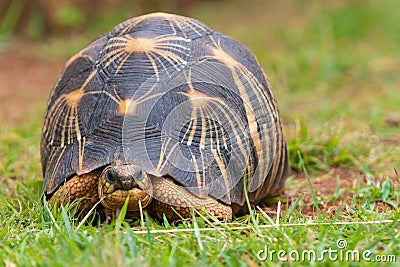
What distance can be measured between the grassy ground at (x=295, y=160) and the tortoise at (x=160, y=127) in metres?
0.14

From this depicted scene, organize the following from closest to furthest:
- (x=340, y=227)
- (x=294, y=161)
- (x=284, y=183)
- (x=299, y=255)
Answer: (x=299, y=255) < (x=340, y=227) < (x=284, y=183) < (x=294, y=161)

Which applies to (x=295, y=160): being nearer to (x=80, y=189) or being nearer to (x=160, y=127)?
(x=160, y=127)

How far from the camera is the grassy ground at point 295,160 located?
7.47 feet

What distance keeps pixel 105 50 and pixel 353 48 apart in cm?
535

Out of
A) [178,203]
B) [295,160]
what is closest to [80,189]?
[178,203]

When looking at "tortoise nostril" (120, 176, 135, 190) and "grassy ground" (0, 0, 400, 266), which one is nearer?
"grassy ground" (0, 0, 400, 266)

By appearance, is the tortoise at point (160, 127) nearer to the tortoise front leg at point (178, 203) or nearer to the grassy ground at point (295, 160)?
the tortoise front leg at point (178, 203)

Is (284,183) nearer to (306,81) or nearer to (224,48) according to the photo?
(224,48)

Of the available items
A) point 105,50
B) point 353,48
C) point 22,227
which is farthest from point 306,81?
point 22,227

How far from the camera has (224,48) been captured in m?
3.17

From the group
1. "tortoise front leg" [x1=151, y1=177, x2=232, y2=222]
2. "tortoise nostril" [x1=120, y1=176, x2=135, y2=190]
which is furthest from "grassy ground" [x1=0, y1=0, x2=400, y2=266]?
"tortoise nostril" [x1=120, y1=176, x2=135, y2=190]

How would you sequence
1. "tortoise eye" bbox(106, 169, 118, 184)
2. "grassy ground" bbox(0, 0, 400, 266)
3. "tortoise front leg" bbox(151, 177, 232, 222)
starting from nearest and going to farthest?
"grassy ground" bbox(0, 0, 400, 266) < "tortoise eye" bbox(106, 169, 118, 184) < "tortoise front leg" bbox(151, 177, 232, 222)

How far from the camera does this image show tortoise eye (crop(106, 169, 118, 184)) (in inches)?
101

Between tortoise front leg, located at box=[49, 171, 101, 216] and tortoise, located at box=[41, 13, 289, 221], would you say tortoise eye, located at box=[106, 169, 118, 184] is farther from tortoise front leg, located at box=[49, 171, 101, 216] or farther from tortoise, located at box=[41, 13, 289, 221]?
tortoise front leg, located at box=[49, 171, 101, 216]
